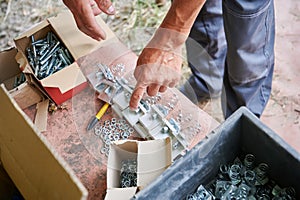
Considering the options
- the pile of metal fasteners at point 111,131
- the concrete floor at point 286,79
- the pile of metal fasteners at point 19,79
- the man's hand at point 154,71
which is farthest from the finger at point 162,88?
the concrete floor at point 286,79

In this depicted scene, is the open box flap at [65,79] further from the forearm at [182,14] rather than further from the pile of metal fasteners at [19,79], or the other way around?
the forearm at [182,14]

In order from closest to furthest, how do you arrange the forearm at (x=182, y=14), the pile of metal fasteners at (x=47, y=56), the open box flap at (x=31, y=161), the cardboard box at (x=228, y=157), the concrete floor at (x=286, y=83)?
1. the open box flap at (x=31, y=161)
2. the cardboard box at (x=228, y=157)
3. the forearm at (x=182, y=14)
4. the pile of metal fasteners at (x=47, y=56)
5. the concrete floor at (x=286, y=83)

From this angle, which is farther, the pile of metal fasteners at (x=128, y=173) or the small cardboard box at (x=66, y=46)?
the small cardboard box at (x=66, y=46)

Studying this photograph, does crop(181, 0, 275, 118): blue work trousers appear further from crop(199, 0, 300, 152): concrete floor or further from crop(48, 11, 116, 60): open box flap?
crop(48, 11, 116, 60): open box flap

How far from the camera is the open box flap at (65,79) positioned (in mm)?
1021

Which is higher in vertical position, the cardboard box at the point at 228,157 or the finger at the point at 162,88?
the finger at the point at 162,88

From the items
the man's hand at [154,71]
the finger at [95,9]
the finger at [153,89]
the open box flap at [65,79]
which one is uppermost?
the finger at [95,9]

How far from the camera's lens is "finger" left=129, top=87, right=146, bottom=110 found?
0.98 meters

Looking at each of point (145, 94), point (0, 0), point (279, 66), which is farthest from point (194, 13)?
point (0, 0)

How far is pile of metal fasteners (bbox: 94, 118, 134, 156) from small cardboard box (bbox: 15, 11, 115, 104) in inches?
4.3

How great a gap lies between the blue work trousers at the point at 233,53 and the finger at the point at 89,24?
238 mm

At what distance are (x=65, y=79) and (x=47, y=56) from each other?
0.08 metres

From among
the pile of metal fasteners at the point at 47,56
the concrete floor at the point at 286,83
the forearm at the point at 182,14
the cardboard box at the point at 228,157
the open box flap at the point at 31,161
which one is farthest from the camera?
the concrete floor at the point at 286,83

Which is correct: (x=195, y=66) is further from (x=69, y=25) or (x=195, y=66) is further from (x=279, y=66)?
(x=279, y=66)
